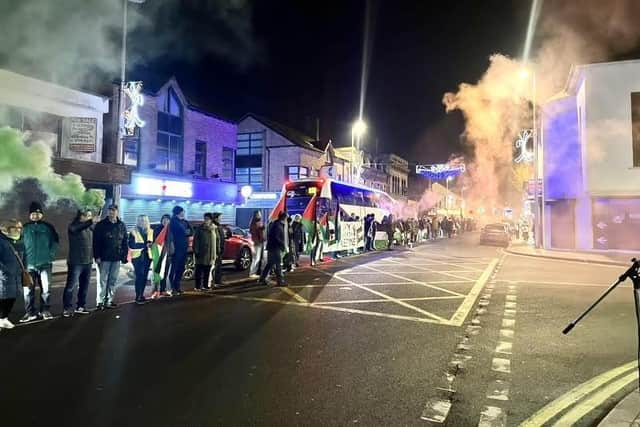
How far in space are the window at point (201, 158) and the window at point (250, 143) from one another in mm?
10188

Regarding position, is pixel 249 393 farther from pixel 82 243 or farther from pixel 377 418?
pixel 82 243

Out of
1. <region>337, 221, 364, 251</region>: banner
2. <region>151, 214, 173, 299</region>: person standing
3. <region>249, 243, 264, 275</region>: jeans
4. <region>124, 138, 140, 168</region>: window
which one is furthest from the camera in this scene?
<region>124, 138, 140, 168</region>: window

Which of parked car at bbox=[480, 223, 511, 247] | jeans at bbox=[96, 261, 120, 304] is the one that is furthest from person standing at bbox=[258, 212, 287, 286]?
parked car at bbox=[480, 223, 511, 247]

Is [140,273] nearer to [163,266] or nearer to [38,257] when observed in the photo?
[163,266]

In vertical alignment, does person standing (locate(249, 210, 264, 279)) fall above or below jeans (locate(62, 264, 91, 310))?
above

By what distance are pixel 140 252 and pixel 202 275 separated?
182 centimetres

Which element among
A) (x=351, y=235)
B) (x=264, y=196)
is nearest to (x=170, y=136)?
(x=351, y=235)

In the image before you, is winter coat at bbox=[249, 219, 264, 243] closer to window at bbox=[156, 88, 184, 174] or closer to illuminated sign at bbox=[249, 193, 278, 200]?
window at bbox=[156, 88, 184, 174]

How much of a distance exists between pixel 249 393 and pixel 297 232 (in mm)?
10602

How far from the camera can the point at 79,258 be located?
7.91m

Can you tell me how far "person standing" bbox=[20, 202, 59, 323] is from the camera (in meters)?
7.41

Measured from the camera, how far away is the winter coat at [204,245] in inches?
399

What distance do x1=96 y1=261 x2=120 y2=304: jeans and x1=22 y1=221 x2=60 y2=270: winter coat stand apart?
89 cm

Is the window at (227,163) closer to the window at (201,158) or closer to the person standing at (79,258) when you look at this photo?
the window at (201,158)
